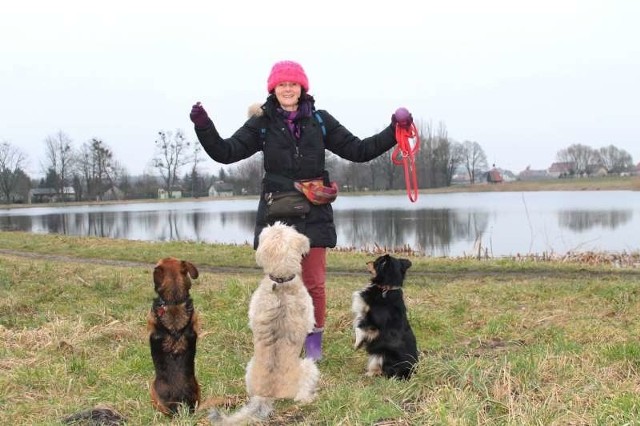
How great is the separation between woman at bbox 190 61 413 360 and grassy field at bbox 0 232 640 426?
1.40 meters

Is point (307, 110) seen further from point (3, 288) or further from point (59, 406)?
point (3, 288)

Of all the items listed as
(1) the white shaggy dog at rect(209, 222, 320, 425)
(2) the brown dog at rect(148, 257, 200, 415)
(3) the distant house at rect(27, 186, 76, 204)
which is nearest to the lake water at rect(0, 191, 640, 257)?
(1) the white shaggy dog at rect(209, 222, 320, 425)

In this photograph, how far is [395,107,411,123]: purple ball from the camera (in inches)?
196

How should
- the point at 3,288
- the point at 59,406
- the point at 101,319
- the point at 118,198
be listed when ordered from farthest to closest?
the point at 118,198, the point at 3,288, the point at 101,319, the point at 59,406

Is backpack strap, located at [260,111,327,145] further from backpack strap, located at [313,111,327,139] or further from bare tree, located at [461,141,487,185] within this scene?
bare tree, located at [461,141,487,185]

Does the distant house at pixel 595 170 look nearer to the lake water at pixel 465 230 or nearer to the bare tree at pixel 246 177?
the bare tree at pixel 246 177

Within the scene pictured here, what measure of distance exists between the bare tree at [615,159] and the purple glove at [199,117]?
12690 centimetres

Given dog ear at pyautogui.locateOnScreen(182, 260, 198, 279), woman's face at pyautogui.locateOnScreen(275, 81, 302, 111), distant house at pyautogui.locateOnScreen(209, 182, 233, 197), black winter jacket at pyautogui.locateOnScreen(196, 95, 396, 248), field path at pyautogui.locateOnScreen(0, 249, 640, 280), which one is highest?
distant house at pyautogui.locateOnScreen(209, 182, 233, 197)

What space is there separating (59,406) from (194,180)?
91541 mm

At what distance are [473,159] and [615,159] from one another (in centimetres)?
3986

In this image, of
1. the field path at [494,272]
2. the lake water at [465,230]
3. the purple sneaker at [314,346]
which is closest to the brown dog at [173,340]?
the purple sneaker at [314,346]

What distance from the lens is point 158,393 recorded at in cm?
396

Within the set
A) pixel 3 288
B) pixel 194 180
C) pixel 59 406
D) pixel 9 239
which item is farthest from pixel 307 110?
pixel 194 180

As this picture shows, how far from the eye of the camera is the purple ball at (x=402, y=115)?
4980 mm
